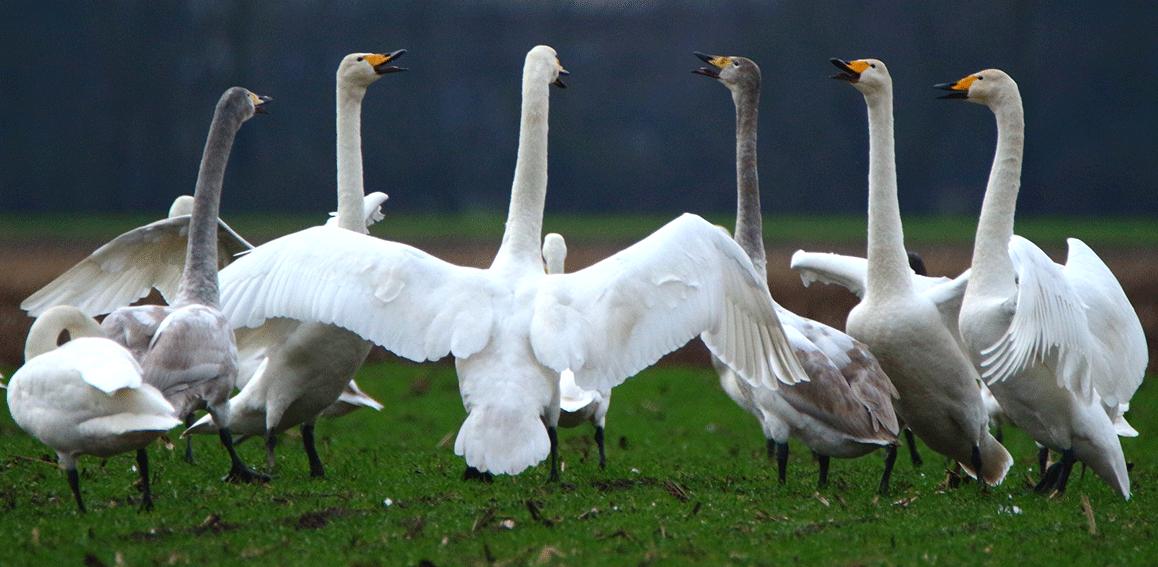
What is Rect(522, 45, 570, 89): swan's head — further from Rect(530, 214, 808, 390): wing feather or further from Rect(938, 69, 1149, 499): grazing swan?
Rect(938, 69, 1149, 499): grazing swan

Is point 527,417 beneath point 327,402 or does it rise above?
above

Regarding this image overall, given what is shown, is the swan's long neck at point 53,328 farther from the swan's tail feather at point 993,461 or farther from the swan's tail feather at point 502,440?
the swan's tail feather at point 993,461

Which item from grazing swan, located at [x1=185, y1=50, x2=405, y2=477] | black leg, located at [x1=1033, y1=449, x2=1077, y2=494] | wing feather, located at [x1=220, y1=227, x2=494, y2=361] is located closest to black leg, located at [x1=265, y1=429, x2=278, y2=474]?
grazing swan, located at [x1=185, y1=50, x2=405, y2=477]

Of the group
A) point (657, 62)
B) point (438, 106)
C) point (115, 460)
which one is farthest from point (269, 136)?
point (115, 460)

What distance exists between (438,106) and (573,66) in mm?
7965

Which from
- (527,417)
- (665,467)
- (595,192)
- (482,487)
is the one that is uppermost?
(527,417)

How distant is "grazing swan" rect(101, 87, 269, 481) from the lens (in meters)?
7.12

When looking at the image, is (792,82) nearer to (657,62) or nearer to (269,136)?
(657,62)

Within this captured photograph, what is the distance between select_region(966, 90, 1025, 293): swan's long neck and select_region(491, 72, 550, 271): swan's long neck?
3.00 m

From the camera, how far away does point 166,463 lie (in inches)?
362

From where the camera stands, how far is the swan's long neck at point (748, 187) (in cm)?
962

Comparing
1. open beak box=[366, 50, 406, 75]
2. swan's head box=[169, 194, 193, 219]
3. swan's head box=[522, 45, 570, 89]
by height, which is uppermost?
swan's head box=[522, 45, 570, 89]

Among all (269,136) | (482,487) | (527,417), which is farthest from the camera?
(269,136)

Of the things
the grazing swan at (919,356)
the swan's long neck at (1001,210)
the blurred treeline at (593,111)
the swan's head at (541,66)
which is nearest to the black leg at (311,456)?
the swan's head at (541,66)
